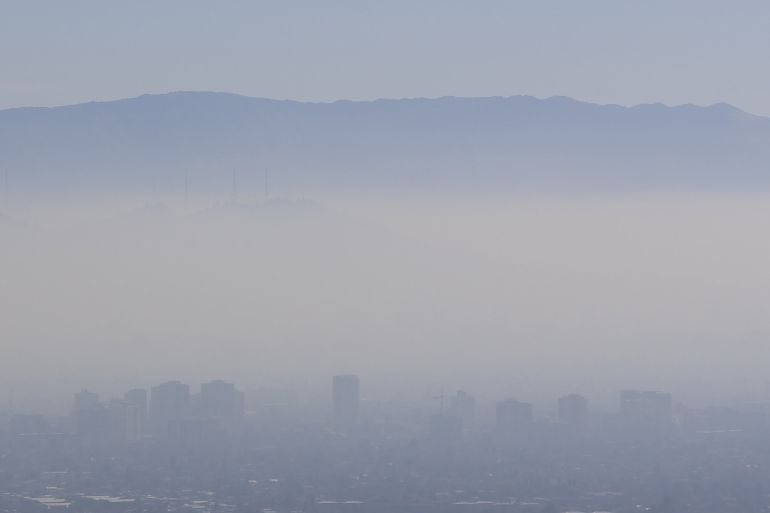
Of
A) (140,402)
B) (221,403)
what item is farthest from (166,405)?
(221,403)

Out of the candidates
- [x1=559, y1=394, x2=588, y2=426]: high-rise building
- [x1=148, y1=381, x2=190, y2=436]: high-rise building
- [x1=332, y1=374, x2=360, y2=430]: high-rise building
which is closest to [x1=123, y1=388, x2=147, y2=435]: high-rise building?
[x1=148, y1=381, x2=190, y2=436]: high-rise building

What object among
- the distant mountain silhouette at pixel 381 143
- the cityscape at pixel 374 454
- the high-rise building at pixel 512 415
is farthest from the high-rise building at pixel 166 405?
the distant mountain silhouette at pixel 381 143

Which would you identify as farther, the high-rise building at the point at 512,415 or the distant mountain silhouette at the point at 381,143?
the distant mountain silhouette at the point at 381,143

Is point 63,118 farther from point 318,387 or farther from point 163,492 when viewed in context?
point 163,492

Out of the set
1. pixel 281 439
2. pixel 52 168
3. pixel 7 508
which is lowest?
pixel 7 508

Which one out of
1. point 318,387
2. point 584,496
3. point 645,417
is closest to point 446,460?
point 584,496

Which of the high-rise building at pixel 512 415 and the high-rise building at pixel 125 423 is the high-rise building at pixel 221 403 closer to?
the high-rise building at pixel 125 423

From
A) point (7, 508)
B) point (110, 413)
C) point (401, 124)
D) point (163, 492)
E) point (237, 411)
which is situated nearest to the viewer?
point (7, 508)
